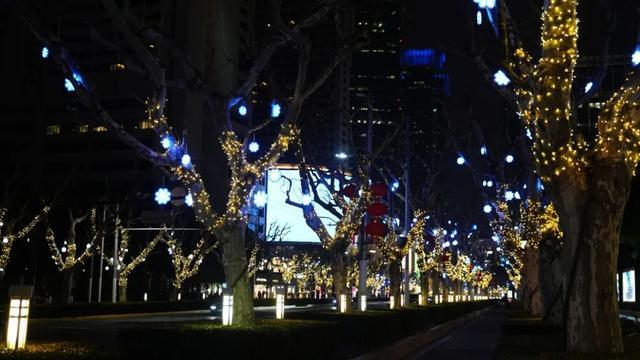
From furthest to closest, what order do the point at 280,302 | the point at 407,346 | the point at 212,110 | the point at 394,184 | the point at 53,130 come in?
the point at 53,130, the point at 394,184, the point at 407,346, the point at 280,302, the point at 212,110

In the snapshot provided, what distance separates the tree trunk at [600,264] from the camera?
42.3 ft

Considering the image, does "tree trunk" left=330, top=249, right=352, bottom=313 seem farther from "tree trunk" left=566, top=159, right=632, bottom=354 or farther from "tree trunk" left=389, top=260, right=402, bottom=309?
"tree trunk" left=566, top=159, right=632, bottom=354

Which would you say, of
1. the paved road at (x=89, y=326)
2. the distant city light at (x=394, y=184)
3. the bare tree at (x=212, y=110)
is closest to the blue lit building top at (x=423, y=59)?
the distant city light at (x=394, y=184)

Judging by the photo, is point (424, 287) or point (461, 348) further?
point (424, 287)

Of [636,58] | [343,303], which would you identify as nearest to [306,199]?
[343,303]

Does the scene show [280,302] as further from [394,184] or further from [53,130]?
[53,130]

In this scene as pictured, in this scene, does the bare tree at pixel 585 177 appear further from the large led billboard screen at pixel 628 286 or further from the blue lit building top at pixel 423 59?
the large led billboard screen at pixel 628 286

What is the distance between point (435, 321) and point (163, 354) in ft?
86.2

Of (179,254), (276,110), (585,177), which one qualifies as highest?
(276,110)

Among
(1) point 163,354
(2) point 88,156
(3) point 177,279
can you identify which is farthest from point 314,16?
(2) point 88,156

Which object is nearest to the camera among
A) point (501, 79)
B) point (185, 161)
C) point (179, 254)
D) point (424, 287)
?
point (501, 79)

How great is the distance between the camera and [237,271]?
719 inches

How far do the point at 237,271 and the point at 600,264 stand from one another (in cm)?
843

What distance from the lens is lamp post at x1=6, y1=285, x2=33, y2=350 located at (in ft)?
42.7
